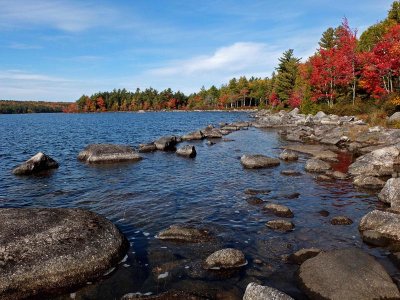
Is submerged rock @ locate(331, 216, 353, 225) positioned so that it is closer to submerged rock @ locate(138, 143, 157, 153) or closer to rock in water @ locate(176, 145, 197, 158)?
rock in water @ locate(176, 145, 197, 158)

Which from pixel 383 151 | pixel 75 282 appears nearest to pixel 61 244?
pixel 75 282

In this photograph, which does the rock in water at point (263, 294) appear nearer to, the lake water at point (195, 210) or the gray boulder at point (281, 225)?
the lake water at point (195, 210)

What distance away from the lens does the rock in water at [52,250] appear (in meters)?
8.91

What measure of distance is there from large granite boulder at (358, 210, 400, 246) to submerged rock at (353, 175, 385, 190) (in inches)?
252

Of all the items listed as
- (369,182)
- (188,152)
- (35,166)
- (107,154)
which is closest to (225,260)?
(369,182)

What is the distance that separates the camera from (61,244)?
9953mm

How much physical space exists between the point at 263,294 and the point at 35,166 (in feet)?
68.2

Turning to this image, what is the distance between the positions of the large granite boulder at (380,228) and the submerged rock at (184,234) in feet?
18.8

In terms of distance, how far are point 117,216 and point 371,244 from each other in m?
9.99

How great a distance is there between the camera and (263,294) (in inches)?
307

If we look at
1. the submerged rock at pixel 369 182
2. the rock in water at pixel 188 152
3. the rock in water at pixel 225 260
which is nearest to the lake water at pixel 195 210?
the rock in water at pixel 225 260

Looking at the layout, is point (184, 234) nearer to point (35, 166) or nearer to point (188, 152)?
point (35, 166)

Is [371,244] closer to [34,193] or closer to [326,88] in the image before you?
[34,193]

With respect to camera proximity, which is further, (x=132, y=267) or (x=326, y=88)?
(x=326, y=88)
